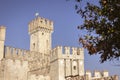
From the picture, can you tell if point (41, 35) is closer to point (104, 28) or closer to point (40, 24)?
point (40, 24)

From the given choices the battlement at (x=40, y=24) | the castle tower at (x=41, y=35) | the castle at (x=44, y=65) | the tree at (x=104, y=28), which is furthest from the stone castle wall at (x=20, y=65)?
the tree at (x=104, y=28)

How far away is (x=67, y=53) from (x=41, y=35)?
555 inches

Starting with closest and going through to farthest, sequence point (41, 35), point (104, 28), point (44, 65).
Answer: point (104, 28) < point (44, 65) < point (41, 35)

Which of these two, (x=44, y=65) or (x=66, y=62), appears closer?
(x=66, y=62)

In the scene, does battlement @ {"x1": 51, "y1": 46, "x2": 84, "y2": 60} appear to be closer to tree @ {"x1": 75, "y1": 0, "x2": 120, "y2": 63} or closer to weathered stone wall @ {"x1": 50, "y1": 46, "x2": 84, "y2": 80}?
weathered stone wall @ {"x1": 50, "y1": 46, "x2": 84, "y2": 80}

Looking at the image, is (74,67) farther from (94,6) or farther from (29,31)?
(94,6)

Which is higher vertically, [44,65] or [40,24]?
[40,24]

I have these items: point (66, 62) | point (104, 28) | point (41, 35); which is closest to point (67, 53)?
point (66, 62)

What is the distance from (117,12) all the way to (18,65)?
2964 centimetres

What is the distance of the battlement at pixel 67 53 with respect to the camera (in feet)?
130

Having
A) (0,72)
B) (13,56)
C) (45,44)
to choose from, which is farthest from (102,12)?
(45,44)

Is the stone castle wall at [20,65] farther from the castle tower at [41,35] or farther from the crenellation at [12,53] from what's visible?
the castle tower at [41,35]

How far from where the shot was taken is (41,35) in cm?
5347

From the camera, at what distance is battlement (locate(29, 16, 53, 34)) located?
53.8 m
